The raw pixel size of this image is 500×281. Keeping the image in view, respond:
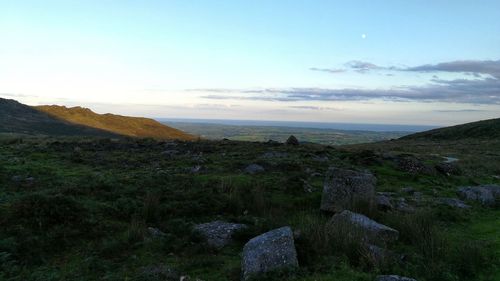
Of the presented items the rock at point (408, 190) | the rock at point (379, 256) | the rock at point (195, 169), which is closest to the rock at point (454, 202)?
the rock at point (408, 190)

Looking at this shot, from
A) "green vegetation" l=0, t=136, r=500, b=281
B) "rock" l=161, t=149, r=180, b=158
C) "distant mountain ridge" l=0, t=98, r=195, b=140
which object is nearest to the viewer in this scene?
"green vegetation" l=0, t=136, r=500, b=281

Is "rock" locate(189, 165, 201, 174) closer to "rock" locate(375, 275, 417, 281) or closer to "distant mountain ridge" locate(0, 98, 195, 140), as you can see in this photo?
"rock" locate(375, 275, 417, 281)

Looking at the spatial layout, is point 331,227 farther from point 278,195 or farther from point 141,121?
point 141,121

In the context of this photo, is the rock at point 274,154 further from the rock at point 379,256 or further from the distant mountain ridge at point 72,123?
the distant mountain ridge at point 72,123

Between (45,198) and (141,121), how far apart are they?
125762 millimetres

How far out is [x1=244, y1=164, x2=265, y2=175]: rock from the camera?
21.7 meters

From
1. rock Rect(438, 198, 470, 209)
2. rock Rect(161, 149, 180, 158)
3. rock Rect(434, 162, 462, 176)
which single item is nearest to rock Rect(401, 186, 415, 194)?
rock Rect(438, 198, 470, 209)

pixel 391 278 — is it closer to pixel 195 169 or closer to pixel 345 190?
pixel 345 190

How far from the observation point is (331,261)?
9.20 metres

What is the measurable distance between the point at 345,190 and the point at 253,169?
27.0 feet

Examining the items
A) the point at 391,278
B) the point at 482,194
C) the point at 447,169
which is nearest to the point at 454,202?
the point at 482,194

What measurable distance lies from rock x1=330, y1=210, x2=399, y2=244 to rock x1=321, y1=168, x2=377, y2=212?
2.54m

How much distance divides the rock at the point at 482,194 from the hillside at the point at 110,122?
9633 centimetres

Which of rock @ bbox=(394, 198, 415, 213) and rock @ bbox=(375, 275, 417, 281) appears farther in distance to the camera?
rock @ bbox=(394, 198, 415, 213)
